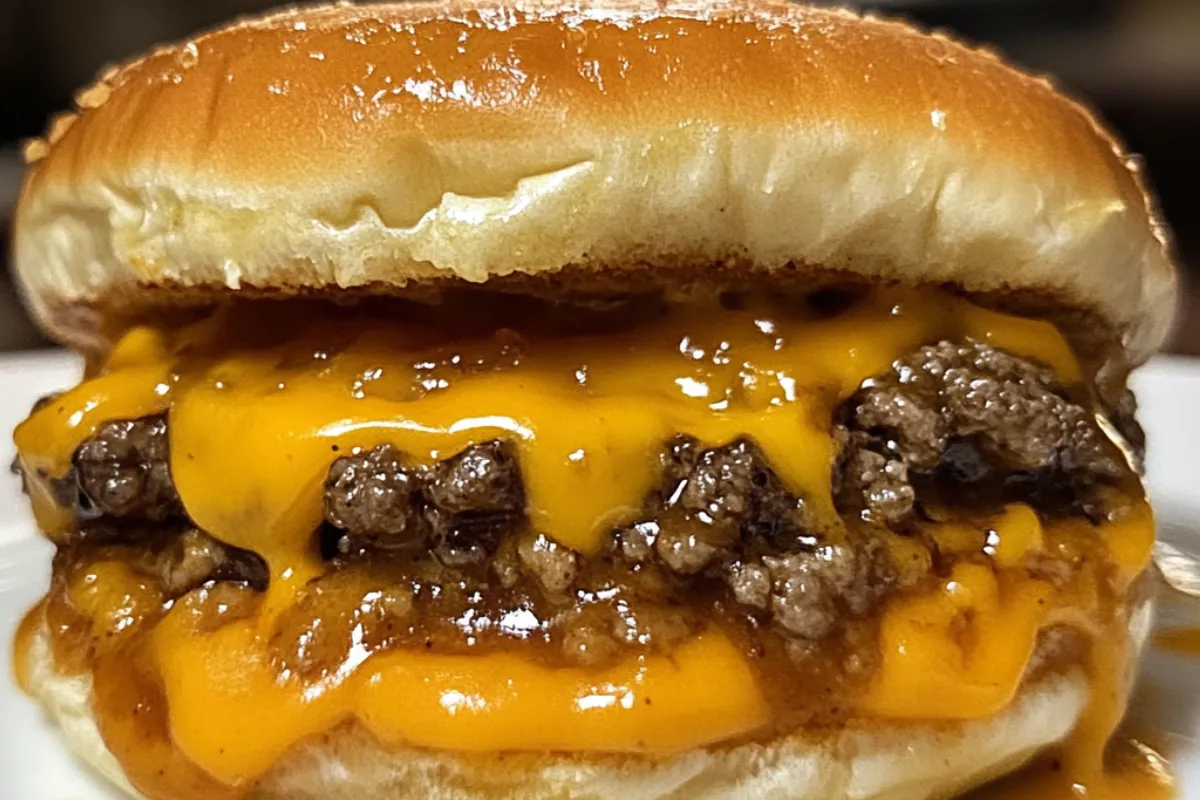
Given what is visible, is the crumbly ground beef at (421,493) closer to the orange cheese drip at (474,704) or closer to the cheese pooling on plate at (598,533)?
the cheese pooling on plate at (598,533)

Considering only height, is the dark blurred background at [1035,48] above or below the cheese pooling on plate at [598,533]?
below

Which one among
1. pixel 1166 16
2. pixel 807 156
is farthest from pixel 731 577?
pixel 1166 16

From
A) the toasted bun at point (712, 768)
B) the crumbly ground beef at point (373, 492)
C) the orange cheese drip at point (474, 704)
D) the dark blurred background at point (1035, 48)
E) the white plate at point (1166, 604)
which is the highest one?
the crumbly ground beef at point (373, 492)

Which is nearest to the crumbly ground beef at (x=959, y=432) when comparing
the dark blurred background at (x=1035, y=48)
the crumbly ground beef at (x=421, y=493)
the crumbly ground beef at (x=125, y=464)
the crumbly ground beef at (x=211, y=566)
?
the crumbly ground beef at (x=421, y=493)

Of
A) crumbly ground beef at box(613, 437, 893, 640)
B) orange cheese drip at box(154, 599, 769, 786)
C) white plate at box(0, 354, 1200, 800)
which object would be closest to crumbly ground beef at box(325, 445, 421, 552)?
orange cheese drip at box(154, 599, 769, 786)

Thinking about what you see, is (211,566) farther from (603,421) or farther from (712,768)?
(712,768)

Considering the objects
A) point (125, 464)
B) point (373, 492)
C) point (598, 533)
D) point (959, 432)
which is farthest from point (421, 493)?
point (959, 432)

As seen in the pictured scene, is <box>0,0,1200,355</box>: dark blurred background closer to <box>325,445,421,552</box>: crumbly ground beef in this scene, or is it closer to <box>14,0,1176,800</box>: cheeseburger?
<box>14,0,1176,800</box>: cheeseburger
